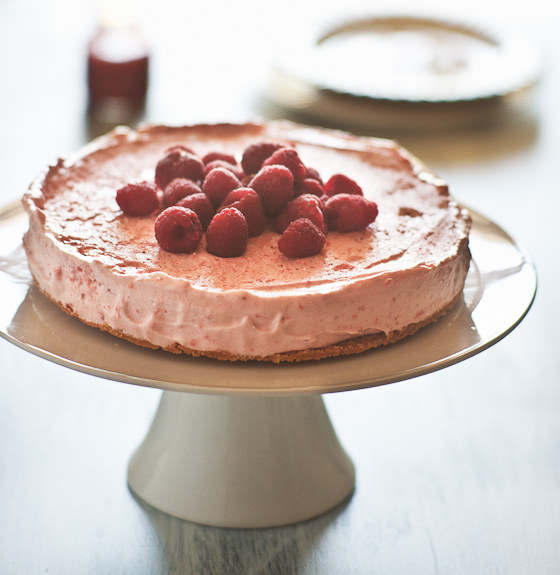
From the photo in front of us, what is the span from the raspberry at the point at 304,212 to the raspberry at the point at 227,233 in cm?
9

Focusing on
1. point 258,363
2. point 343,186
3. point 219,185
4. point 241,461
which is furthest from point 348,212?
point 241,461

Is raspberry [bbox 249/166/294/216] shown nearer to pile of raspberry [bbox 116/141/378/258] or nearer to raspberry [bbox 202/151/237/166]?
pile of raspberry [bbox 116/141/378/258]

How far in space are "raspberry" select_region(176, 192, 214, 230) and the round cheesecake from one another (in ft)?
0.16

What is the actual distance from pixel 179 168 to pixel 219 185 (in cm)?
13

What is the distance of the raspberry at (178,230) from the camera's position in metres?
1.42

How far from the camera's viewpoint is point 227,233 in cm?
141

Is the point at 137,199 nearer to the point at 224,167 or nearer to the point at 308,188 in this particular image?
the point at 224,167

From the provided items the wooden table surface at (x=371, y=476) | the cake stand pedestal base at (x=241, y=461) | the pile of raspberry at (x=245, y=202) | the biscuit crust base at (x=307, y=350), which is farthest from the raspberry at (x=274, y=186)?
the wooden table surface at (x=371, y=476)

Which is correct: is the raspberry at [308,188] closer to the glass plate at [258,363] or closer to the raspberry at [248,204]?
the raspberry at [248,204]

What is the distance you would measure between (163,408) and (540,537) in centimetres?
74

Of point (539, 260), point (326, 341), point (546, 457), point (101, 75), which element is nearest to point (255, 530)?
point (326, 341)

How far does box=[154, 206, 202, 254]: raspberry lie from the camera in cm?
142

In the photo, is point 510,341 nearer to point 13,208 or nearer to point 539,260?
point 539,260

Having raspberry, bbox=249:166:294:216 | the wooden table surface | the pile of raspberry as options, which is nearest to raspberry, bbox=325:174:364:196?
the pile of raspberry
